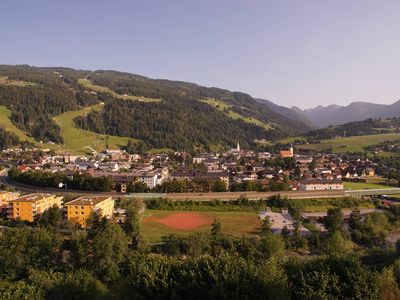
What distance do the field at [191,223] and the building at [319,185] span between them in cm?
1300

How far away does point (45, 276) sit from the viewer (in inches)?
601

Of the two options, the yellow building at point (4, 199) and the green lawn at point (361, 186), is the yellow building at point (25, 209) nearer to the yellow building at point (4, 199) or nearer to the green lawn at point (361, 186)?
the yellow building at point (4, 199)

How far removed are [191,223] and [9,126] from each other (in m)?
71.7

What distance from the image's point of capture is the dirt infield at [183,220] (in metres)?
33.0

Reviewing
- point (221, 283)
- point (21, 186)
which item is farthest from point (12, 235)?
point (21, 186)

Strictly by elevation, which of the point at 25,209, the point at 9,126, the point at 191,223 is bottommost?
the point at 191,223

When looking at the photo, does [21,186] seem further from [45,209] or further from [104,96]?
[104,96]

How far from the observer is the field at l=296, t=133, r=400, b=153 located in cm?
9450

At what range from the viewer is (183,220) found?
34750mm

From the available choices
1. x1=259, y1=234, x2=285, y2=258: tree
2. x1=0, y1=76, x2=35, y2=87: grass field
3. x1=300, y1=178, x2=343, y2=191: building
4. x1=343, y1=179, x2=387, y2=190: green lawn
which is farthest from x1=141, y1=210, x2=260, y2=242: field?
x1=0, y1=76, x2=35, y2=87: grass field

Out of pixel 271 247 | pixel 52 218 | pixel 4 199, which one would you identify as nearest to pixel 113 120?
pixel 4 199

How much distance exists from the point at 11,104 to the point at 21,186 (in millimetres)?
60970

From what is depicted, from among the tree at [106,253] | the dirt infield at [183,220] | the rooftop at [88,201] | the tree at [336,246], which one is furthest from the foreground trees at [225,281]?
the dirt infield at [183,220]

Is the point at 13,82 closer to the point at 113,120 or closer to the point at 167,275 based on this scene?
the point at 113,120
